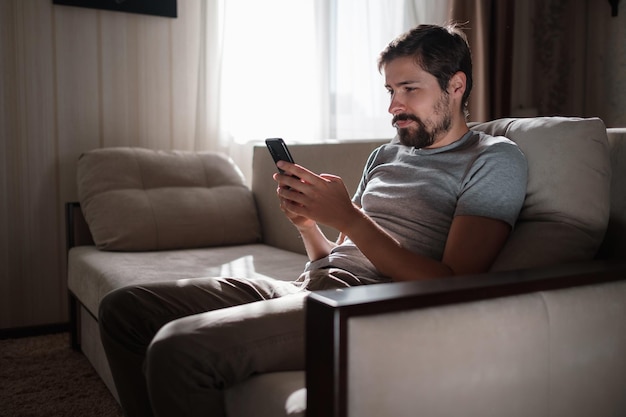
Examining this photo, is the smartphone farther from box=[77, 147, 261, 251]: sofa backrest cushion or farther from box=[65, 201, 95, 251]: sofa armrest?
box=[65, 201, 95, 251]: sofa armrest

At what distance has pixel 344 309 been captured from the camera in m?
0.79

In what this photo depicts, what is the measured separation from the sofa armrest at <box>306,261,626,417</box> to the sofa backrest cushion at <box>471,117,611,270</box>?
34 cm

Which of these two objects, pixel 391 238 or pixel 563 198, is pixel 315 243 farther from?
pixel 563 198

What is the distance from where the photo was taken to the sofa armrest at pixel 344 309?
2.61 feet

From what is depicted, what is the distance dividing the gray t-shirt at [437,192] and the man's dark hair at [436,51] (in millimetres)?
158

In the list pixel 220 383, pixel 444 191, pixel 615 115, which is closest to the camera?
pixel 220 383

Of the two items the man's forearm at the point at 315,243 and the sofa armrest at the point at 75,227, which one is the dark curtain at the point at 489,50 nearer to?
the sofa armrest at the point at 75,227

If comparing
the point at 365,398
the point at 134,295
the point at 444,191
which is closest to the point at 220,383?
the point at 365,398

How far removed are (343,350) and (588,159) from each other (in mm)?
758

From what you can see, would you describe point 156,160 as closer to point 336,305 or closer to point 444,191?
point 444,191

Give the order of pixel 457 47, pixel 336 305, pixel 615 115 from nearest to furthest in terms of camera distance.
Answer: pixel 336 305, pixel 457 47, pixel 615 115

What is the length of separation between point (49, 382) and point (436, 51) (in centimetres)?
173

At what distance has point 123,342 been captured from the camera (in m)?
1.35

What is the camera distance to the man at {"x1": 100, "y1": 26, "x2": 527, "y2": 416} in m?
1.05
